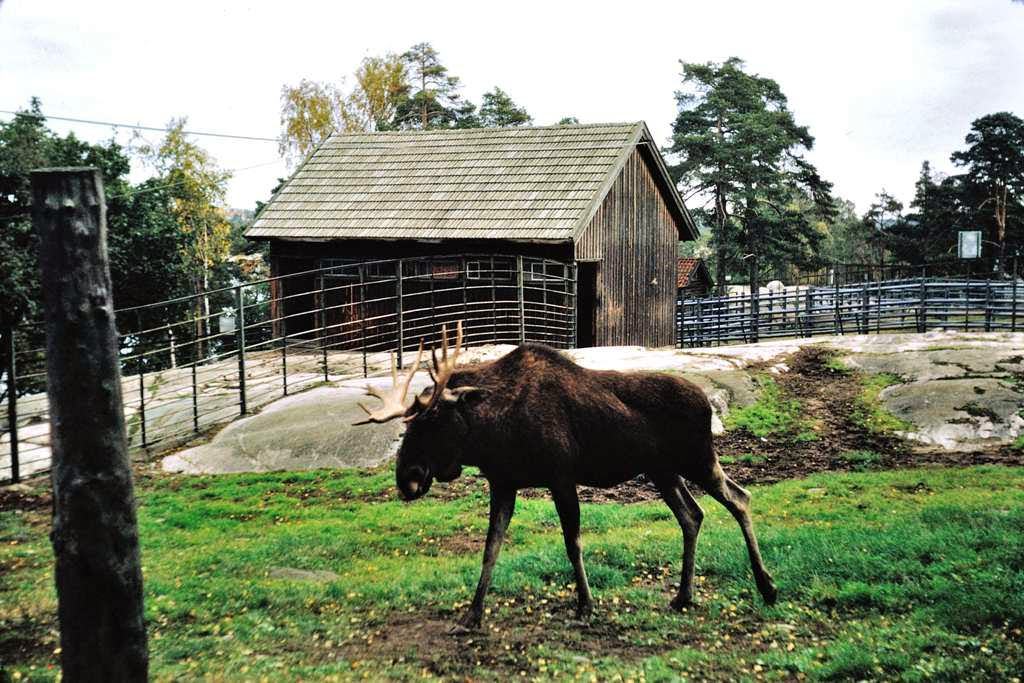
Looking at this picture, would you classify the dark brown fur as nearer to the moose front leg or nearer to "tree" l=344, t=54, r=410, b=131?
the moose front leg

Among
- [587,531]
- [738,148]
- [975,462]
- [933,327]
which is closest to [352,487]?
[587,531]

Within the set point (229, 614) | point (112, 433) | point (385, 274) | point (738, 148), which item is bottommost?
point (229, 614)

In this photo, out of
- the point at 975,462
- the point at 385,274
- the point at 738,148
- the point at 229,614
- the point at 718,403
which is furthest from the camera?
the point at 738,148

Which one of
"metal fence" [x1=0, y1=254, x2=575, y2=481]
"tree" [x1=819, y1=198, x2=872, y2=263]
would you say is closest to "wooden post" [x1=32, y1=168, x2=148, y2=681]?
"metal fence" [x1=0, y1=254, x2=575, y2=481]

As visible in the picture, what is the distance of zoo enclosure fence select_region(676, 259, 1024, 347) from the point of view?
19.7 metres

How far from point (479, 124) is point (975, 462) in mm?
28952

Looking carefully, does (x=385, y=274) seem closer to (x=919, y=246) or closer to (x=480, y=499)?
(x=480, y=499)

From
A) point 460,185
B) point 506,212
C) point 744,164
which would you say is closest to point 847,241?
point 744,164

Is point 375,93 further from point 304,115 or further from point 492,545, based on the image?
point 492,545

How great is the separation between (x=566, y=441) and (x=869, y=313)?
19096mm

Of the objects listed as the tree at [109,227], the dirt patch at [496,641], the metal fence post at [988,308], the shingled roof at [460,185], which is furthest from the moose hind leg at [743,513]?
the tree at [109,227]

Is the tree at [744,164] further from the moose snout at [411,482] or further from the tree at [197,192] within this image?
the moose snout at [411,482]

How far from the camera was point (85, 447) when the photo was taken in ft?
13.2

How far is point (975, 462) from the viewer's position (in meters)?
8.55
